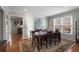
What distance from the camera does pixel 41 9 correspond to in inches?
85.0

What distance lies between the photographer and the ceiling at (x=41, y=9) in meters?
2.11

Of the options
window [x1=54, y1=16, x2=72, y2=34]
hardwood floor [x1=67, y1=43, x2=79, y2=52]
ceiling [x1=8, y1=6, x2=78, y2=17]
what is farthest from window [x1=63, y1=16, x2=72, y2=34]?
hardwood floor [x1=67, y1=43, x2=79, y2=52]

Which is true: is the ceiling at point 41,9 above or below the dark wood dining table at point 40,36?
above

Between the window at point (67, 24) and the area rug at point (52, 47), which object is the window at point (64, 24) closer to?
the window at point (67, 24)

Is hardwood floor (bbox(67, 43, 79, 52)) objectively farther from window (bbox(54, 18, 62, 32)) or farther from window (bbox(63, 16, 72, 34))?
window (bbox(54, 18, 62, 32))

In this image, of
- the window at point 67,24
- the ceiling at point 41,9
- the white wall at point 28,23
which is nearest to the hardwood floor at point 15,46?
the white wall at point 28,23

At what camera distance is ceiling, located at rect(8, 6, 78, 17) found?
6.94 ft

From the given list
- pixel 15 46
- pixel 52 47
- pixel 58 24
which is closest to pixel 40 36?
pixel 52 47

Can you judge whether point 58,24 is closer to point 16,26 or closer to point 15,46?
point 16,26

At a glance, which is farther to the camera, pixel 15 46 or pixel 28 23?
pixel 28 23
